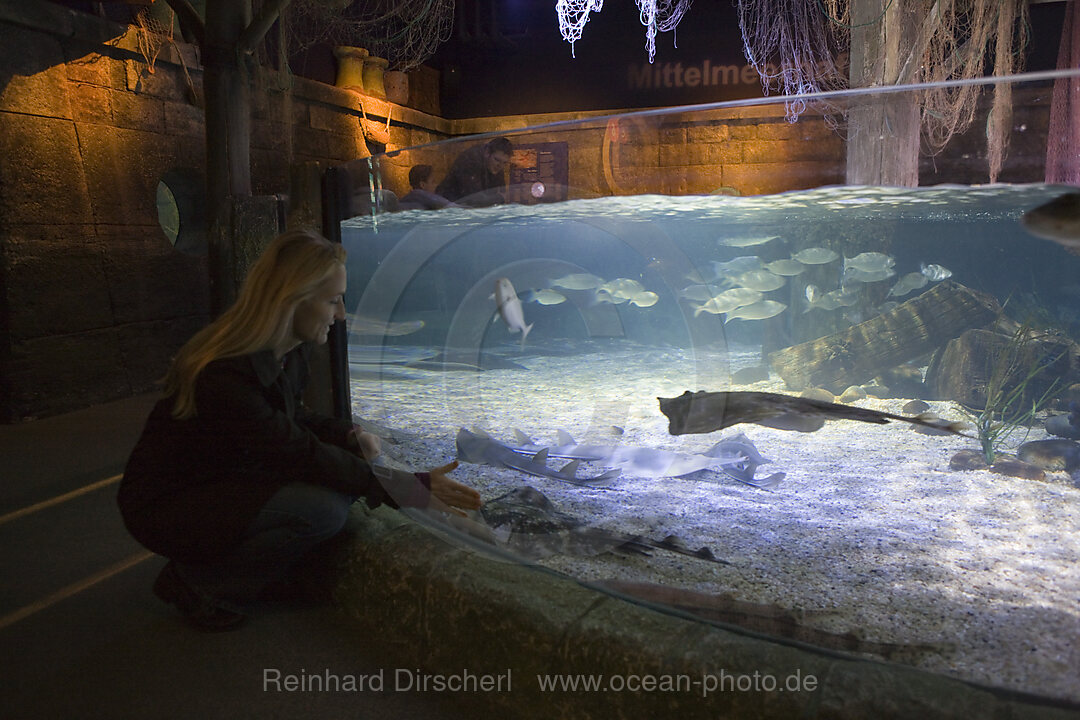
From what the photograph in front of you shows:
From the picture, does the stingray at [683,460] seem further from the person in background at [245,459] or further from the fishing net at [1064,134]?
the fishing net at [1064,134]

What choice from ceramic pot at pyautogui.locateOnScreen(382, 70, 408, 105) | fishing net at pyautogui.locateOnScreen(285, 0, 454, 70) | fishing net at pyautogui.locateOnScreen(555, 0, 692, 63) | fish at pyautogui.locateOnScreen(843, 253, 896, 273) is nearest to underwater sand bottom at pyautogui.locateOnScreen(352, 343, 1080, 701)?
fish at pyautogui.locateOnScreen(843, 253, 896, 273)

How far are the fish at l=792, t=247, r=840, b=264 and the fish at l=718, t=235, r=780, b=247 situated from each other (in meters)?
0.18

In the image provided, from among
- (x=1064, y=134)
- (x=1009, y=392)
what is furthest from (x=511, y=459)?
(x=1009, y=392)

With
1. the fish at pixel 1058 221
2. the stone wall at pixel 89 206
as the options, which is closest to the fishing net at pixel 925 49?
the fish at pixel 1058 221

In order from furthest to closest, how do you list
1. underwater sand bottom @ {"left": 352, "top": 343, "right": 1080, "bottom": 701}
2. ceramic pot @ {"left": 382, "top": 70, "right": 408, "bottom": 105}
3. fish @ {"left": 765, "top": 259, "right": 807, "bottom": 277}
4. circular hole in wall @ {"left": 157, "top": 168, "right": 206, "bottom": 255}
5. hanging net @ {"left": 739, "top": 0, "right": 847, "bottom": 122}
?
ceramic pot @ {"left": 382, "top": 70, "right": 408, "bottom": 105}
hanging net @ {"left": 739, "top": 0, "right": 847, "bottom": 122}
circular hole in wall @ {"left": 157, "top": 168, "right": 206, "bottom": 255}
fish @ {"left": 765, "top": 259, "right": 807, "bottom": 277}
underwater sand bottom @ {"left": 352, "top": 343, "right": 1080, "bottom": 701}

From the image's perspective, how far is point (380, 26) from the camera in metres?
Answer: 8.55

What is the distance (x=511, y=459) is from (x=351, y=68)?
7.57 metres

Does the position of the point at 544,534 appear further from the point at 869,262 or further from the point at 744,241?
the point at 869,262

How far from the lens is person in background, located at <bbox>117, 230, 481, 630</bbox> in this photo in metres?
1.96

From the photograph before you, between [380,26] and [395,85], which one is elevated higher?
[380,26]

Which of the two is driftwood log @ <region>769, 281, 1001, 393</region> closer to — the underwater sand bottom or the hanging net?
the underwater sand bottom

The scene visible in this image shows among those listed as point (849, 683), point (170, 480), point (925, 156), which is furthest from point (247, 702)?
point (925, 156)

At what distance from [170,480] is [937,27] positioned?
591 centimetres

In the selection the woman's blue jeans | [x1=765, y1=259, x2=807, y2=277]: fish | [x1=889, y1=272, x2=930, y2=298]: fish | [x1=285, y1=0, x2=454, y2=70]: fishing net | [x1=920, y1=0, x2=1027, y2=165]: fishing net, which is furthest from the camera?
[x1=285, y1=0, x2=454, y2=70]: fishing net
